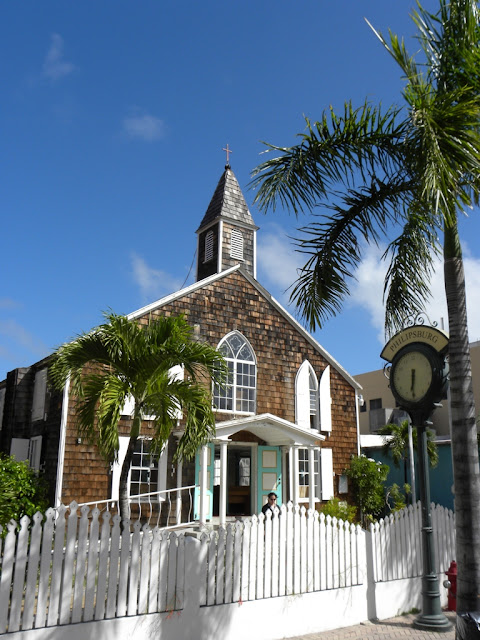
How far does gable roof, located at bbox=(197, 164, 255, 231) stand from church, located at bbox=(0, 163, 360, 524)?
14.9 inches

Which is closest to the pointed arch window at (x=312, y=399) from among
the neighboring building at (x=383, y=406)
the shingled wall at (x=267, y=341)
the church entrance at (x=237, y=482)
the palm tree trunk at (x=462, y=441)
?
the shingled wall at (x=267, y=341)

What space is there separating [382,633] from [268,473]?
849cm

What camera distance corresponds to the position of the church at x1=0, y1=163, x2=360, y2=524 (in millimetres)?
13664

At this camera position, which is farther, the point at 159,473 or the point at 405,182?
the point at 159,473

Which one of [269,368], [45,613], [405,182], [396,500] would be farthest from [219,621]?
[396,500]

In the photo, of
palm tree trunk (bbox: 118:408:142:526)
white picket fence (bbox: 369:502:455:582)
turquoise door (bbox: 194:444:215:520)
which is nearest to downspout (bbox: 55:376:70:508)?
turquoise door (bbox: 194:444:215:520)

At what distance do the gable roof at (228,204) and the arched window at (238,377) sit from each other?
4.67 metres

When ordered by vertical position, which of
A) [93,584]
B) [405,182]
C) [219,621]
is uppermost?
[405,182]

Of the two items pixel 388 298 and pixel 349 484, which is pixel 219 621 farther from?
pixel 349 484

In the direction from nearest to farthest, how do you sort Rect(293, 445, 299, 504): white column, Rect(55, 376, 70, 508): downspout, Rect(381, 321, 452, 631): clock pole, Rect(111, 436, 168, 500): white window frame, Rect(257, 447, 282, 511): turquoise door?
Rect(381, 321, 452, 631): clock pole, Rect(55, 376, 70, 508): downspout, Rect(111, 436, 168, 500): white window frame, Rect(293, 445, 299, 504): white column, Rect(257, 447, 282, 511): turquoise door

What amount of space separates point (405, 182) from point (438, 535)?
567cm

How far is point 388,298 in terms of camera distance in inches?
343

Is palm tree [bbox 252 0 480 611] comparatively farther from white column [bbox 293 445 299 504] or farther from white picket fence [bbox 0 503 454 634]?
white column [bbox 293 445 299 504]

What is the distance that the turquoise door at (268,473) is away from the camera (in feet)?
51.9
